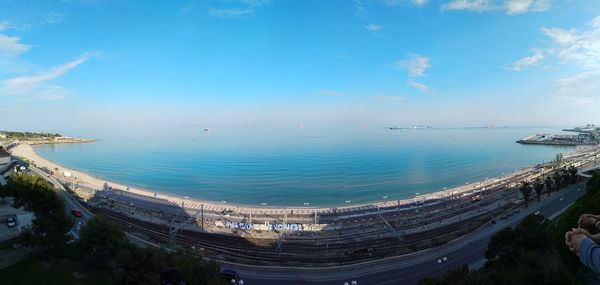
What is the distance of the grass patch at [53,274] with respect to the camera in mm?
17036

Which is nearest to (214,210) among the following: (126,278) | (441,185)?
(126,278)

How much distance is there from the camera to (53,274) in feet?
57.9

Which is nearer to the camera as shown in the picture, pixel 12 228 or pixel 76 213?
pixel 12 228

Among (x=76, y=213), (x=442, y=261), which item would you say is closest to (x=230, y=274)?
(x=442, y=261)

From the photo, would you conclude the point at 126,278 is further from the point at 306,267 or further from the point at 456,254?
the point at 456,254

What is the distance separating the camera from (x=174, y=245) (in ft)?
86.4

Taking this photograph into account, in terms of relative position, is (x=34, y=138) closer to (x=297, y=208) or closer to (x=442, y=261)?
(x=297, y=208)

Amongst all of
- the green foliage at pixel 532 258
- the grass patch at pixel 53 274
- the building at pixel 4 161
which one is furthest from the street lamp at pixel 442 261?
the building at pixel 4 161

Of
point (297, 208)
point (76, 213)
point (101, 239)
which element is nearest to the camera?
point (101, 239)

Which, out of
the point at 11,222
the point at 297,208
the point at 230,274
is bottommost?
the point at 297,208

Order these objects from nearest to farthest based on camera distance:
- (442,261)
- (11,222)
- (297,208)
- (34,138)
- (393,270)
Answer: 1. (393,270)
2. (442,261)
3. (11,222)
4. (297,208)
5. (34,138)

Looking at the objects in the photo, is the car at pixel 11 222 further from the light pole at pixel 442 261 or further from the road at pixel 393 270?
the light pole at pixel 442 261

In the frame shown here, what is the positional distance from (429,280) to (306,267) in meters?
10.1

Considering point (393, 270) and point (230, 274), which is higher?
point (230, 274)
